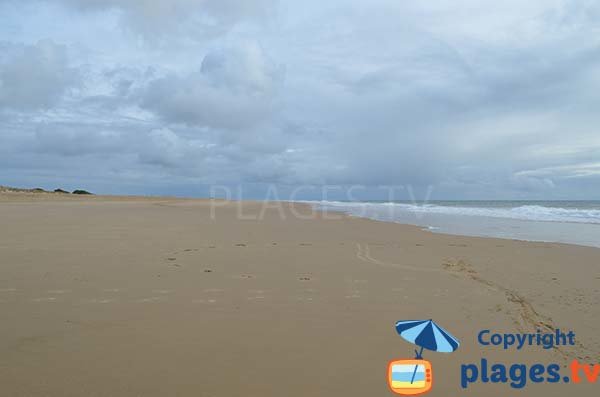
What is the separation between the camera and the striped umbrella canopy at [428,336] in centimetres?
412

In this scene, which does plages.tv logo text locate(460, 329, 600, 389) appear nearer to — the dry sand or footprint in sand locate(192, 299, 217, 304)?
the dry sand

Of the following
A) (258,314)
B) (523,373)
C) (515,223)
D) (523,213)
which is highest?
(523,213)

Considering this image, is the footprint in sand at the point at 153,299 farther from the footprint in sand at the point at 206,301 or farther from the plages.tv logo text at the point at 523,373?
the plages.tv logo text at the point at 523,373

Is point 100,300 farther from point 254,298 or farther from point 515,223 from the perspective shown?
point 515,223

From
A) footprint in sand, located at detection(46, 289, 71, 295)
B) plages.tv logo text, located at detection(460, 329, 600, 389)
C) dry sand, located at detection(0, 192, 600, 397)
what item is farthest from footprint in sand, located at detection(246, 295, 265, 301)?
plages.tv logo text, located at detection(460, 329, 600, 389)

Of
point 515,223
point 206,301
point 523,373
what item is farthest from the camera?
point 515,223

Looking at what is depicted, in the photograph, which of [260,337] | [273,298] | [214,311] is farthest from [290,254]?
[260,337]

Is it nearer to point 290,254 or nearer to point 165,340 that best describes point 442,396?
point 165,340

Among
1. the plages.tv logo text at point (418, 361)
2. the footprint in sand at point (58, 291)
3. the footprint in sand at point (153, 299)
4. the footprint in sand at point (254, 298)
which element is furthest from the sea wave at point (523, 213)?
the footprint in sand at point (58, 291)

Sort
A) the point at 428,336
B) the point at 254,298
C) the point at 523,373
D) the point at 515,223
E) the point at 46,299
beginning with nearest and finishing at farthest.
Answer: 1. the point at 523,373
2. the point at 428,336
3. the point at 46,299
4. the point at 254,298
5. the point at 515,223

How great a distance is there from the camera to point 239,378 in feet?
11.2

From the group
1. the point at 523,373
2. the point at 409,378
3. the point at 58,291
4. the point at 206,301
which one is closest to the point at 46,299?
the point at 58,291

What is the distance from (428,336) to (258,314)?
203cm

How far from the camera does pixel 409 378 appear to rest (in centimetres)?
348
